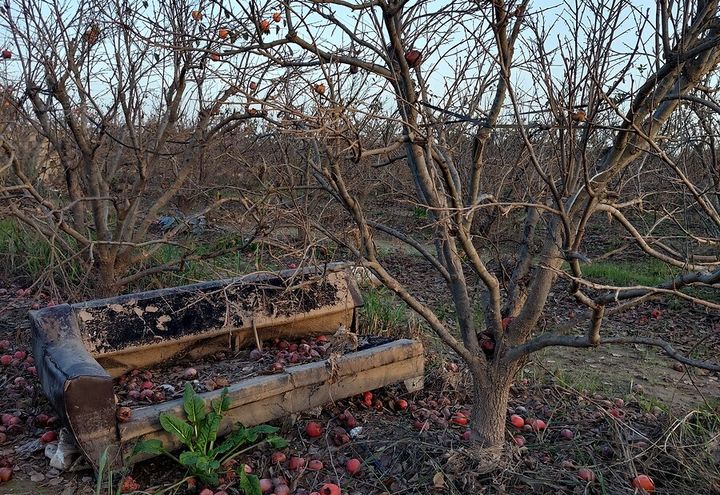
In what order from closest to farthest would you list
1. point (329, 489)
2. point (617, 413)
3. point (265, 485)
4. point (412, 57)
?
point (412, 57)
point (329, 489)
point (265, 485)
point (617, 413)

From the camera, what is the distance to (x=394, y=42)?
7.38ft

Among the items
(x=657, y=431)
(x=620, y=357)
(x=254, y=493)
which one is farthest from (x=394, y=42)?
(x=620, y=357)

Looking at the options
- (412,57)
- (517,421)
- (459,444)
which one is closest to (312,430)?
(459,444)

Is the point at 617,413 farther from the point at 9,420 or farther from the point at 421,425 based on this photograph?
the point at 9,420

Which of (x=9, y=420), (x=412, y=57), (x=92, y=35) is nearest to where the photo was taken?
(x=412, y=57)

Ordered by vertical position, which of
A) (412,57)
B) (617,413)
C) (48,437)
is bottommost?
(617,413)

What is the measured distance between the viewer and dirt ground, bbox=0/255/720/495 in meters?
2.66

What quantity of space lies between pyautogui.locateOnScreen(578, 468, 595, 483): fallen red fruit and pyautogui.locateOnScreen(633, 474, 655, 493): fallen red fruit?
0.17 metres

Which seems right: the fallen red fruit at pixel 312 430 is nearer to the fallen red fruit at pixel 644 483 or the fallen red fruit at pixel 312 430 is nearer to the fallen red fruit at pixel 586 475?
the fallen red fruit at pixel 586 475

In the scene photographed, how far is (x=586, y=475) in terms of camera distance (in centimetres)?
266

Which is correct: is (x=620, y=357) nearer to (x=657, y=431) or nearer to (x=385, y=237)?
(x=657, y=431)

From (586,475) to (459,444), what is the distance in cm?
56

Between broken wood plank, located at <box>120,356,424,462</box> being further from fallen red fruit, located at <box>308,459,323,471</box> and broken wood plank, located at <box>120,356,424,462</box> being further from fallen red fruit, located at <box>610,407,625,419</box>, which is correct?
fallen red fruit, located at <box>610,407,625,419</box>

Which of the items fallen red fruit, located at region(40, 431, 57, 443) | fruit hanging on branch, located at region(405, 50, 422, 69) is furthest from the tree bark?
fallen red fruit, located at region(40, 431, 57, 443)
